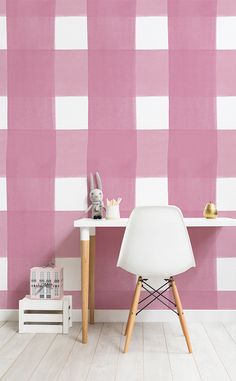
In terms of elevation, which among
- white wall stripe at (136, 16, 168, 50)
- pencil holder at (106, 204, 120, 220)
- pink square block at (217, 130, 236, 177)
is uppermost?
white wall stripe at (136, 16, 168, 50)

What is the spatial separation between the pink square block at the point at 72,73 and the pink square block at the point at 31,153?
31 cm

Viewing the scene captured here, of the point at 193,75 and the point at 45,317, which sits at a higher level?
the point at 193,75

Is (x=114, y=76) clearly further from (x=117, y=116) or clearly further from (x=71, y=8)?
(x=71, y=8)

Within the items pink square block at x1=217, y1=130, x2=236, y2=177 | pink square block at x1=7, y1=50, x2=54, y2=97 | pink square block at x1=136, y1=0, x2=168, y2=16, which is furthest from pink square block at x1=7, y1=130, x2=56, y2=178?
pink square block at x1=217, y1=130, x2=236, y2=177

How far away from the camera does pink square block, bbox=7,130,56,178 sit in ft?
11.2

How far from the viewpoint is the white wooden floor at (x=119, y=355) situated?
7.62 feet

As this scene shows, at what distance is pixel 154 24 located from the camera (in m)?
3.43

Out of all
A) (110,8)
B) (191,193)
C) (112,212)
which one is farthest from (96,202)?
(110,8)

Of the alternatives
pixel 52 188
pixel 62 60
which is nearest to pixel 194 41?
pixel 62 60

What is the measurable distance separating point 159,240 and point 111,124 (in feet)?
3.47

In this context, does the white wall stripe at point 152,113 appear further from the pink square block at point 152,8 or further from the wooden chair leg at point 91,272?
the wooden chair leg at point 91,272

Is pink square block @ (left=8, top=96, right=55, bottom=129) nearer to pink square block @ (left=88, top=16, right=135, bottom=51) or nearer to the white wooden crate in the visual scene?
pink square block @ (left=88, top=16, right=135, bottom=51)

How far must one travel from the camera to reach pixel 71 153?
11.2 ft

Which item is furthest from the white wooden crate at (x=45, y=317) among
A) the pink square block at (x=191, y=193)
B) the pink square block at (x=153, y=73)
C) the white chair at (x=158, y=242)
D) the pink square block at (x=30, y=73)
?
the pink square block at (x=153, y=73)
